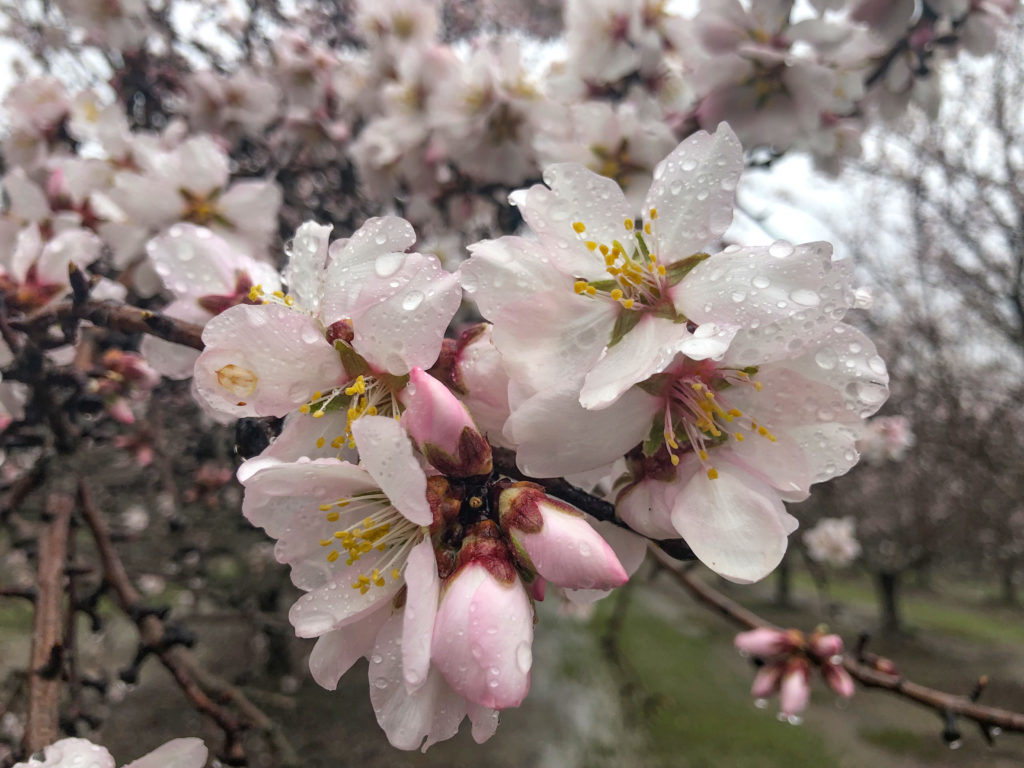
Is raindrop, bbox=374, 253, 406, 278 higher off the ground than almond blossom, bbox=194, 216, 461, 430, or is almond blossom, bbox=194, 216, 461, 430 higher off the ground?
raindrop, bbox=374, 253, 406, 278

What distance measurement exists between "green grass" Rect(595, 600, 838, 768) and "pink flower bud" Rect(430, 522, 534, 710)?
595 cm

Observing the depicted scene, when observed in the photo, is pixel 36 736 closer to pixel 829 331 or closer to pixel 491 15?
pixel 829 331

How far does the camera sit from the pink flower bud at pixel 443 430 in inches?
24.5

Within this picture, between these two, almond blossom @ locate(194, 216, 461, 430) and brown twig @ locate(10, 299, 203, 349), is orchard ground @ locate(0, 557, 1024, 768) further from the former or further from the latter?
almond blossom @ locate(194, 216, 461, 430)

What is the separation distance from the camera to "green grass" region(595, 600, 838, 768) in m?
8.03

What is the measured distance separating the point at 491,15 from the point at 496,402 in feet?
19.7

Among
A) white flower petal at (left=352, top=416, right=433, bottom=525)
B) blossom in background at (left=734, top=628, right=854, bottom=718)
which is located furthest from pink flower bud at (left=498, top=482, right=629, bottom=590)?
blossom in background at (left=734, top=628, right=854, bottom=718)

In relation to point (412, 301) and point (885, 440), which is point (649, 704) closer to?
point (412, 301)

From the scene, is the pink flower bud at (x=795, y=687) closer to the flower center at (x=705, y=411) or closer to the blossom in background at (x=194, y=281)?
the flower center at (x=705, y=411)

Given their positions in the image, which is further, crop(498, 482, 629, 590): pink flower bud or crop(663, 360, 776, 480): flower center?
crop(663, 360, 776, 480): flower center

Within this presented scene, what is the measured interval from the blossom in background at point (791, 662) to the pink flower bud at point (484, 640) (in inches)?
53.5

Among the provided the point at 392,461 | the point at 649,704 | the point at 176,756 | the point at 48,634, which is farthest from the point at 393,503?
the point at 649,704

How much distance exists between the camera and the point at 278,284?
0.99 m

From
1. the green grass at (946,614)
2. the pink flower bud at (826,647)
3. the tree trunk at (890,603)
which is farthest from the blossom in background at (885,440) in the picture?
the green grass at (946,614)
